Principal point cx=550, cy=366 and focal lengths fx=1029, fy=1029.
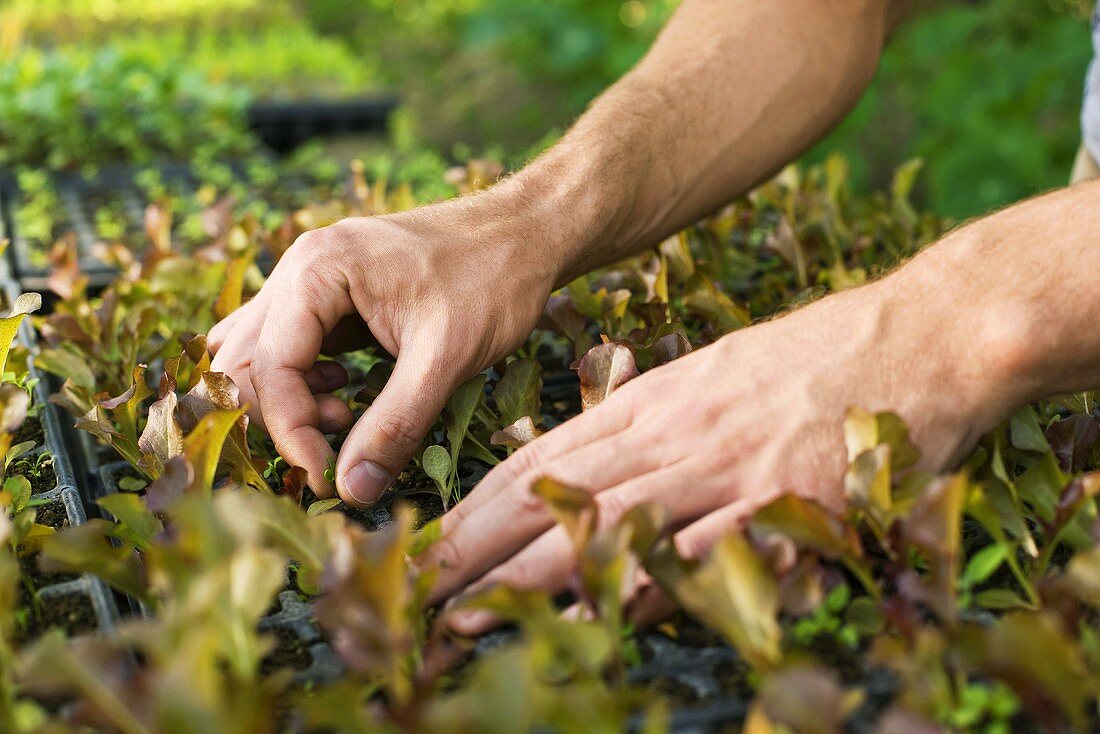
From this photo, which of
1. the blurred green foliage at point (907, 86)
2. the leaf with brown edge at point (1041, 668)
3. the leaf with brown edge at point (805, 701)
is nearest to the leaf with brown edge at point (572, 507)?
the leaf with brown edge at point (805, 701)

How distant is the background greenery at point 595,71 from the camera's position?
158 inches

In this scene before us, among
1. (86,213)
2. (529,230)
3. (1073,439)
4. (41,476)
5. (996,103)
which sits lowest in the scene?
(1073,439)

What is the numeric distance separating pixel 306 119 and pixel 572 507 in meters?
4.24

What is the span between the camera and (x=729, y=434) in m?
1.02

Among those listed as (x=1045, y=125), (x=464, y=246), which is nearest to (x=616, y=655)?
(x=464, y=246)

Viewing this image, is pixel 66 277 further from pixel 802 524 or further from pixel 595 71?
pixel 595 71

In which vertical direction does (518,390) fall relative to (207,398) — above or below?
below

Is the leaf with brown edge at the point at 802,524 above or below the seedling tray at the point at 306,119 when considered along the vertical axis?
below

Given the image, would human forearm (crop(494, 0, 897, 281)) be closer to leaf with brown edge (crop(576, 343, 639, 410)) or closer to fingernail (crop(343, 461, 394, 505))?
leaf with brown edge (crop(576, 343, 639, 410))

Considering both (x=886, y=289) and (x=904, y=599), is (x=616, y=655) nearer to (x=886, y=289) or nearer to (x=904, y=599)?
(x=904, y=599)

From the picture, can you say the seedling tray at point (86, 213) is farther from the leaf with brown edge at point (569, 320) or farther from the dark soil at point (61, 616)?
the dark soil at point (61, 616)

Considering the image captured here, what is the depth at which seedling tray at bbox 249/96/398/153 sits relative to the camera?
4.63 metres

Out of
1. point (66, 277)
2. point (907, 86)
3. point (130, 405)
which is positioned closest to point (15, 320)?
point (130, 405)

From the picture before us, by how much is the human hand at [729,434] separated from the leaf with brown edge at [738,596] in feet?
0.52
